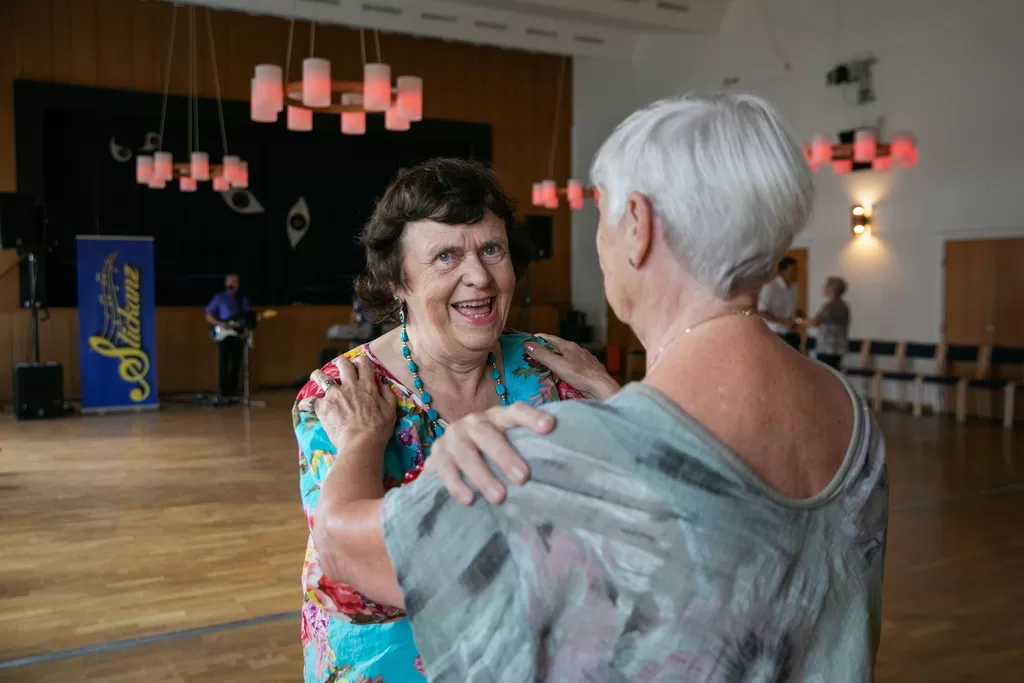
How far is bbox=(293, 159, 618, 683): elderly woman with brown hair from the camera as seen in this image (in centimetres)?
140

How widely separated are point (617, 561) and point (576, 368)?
3.20 ft

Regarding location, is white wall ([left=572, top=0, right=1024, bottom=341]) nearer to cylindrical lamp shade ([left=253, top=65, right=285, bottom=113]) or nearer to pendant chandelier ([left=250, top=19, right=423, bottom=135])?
pendant chandelier ([left=250, top=19, right=423, bottom=135])

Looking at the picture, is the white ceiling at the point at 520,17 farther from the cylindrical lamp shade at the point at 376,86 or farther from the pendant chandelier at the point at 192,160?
the cylindrical lamp shade at the point at 376,86

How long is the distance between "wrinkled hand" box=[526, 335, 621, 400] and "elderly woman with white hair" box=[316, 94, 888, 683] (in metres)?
0.82

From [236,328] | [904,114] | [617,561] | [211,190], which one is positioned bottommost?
[236,328]

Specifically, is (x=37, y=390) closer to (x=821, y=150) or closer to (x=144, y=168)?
(x=144, y=168)

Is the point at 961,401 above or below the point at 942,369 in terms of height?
below

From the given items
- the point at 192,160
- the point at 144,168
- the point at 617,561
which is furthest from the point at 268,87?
the point at 617,561

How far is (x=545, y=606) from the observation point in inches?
30.3

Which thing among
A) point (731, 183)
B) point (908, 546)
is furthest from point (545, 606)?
point (908, 546)

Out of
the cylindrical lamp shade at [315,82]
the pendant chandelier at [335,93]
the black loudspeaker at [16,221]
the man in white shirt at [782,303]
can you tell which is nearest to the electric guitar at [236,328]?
the black loudspeaker at [16,221]

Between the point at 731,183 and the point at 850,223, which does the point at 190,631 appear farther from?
the point at 850,223

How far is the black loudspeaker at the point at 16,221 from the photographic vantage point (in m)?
9.65

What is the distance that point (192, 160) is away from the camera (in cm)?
1065
